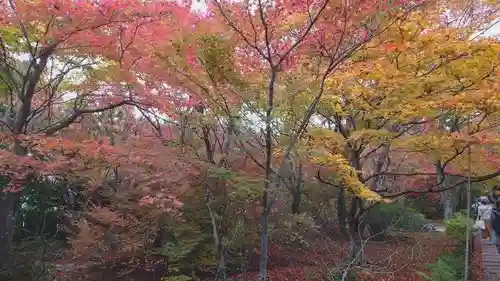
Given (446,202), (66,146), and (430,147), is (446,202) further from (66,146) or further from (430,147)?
(66,146)

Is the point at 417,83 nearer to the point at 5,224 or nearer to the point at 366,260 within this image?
the point at 366,260

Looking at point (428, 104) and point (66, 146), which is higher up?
point (428, 104)

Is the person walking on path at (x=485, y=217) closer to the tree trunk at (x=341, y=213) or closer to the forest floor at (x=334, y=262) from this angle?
the forest floor at (x=334, y=262)

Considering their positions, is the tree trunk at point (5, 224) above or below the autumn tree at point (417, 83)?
below

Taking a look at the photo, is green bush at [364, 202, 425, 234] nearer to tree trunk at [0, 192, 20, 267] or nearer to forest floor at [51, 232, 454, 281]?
forest floor at [51, 232, 454, 281]

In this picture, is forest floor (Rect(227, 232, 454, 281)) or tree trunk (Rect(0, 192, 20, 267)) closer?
tree trunk (Rect(0, 192, 20, 267))

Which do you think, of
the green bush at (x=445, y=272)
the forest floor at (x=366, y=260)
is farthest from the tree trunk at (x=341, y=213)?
the green bush at (x=445, y=272)

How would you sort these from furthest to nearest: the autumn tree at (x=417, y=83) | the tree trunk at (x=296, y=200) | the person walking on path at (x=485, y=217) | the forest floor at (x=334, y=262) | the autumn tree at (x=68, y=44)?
the tree trunk at (x=296, y=200)
the person walking on path at (x=485, y=217)
the forest floor at (x=334, y=262)
the autumn tree at (x=417, y=83)
the autumn tree at (x=68, y=44)

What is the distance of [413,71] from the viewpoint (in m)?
7.67

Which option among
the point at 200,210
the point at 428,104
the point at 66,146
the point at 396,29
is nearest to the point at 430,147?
the point at 428,104

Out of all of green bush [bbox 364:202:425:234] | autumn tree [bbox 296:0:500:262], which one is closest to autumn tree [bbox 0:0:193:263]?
autumn tree [bbox 296:0:500:262]

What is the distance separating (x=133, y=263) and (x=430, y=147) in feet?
23.4

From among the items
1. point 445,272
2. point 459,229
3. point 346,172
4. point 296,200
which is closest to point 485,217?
point 459,229

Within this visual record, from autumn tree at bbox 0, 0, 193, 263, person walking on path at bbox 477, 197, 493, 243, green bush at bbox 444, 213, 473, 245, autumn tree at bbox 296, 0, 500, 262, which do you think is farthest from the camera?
person walking on path at bbox 477, 197, 493, 243
